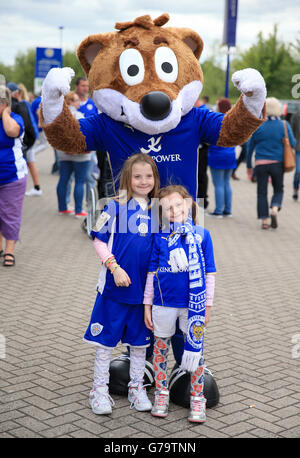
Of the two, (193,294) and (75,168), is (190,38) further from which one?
(75,168)

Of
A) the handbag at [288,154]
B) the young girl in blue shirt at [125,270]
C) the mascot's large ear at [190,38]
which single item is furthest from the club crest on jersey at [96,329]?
the handbag at [288,154]

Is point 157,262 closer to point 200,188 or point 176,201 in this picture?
point 176,201

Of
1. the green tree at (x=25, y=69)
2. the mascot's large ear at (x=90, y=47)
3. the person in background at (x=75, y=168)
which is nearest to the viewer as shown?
the mascot's large ear at (x=90, y=47)

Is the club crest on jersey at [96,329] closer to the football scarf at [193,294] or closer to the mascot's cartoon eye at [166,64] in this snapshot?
the football scarf at [193,294]

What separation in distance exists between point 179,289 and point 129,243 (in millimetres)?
400

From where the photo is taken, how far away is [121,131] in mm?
4102

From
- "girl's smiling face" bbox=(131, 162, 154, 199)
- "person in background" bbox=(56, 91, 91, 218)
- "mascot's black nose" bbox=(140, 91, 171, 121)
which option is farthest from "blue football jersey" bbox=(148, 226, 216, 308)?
"person in background" bbox=(56, 91, 91, 218)

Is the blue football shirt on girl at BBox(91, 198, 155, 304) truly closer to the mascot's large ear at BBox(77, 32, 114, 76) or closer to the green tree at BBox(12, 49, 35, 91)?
the mascot's large ear at BBox(77, 32, 114, 76)

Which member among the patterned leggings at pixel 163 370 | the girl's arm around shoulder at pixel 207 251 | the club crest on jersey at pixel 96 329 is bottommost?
the patterned leggings at pixel 163 370

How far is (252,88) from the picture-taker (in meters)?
3.81

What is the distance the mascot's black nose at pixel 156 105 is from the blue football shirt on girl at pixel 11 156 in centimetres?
327

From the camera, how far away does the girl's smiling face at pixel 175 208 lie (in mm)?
3773

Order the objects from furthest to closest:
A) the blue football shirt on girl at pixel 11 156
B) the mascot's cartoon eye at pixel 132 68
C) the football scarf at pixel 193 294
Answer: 1. the blue football shirt on girl at pixel 11 156
2. the mascot's cartoon eye at pixel 132 68
3. the football scarf at pixel 193 294

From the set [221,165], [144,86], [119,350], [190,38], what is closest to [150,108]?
[144,86]
